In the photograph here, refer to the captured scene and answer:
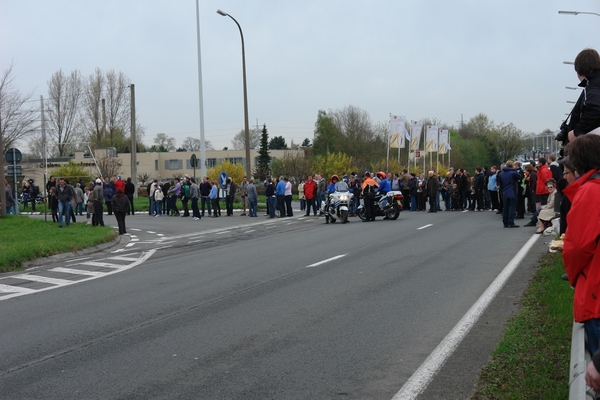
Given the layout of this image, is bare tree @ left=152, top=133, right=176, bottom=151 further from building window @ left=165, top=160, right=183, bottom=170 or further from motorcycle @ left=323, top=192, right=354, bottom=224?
motorcycle @ left=323, top=192, right=354, bottom=224

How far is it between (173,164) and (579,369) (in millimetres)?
111088

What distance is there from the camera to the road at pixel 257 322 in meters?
5.80

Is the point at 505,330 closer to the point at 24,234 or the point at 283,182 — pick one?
the point at 24,234

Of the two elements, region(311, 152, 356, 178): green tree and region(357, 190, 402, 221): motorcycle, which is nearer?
region(357, 190, 402, 221): motorcycle

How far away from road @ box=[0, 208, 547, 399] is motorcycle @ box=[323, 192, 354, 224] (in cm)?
955

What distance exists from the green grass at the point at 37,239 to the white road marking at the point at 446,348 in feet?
Result: 33.9

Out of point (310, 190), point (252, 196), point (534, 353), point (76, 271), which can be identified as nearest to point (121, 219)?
point (252, 196)

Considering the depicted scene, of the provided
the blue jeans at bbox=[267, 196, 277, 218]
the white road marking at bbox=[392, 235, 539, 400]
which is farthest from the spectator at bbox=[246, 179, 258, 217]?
the white road marking at bbox=[392, 235, 539, 400]

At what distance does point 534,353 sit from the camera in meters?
6.25

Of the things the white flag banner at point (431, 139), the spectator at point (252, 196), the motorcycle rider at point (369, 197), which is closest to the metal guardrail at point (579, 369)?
the motorcycle rider at point (369, 197)

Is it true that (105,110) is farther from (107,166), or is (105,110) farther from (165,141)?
(165,141)

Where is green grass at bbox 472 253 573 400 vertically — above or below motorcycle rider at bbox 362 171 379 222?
below

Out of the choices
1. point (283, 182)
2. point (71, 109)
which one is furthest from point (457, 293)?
point (71, 109)

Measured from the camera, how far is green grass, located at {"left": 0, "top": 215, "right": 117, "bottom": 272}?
618 inches
